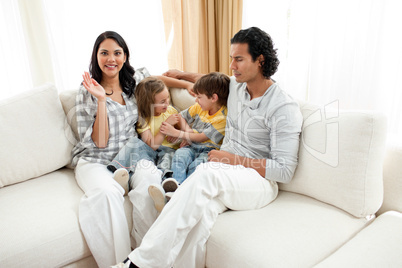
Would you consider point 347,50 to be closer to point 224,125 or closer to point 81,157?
point 224,125

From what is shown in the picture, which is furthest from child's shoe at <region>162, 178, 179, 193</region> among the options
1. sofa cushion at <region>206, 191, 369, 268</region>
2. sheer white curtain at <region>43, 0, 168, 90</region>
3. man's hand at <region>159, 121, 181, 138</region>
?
sheer white curtain at <region>43, 0, 168, 90</region>

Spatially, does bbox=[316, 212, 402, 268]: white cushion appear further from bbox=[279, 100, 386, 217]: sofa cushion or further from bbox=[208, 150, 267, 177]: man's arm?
bbox=[208, 150, 267, 177]: man's arm

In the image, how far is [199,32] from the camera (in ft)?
11.0

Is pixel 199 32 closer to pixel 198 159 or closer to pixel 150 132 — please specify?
pixel 150 132

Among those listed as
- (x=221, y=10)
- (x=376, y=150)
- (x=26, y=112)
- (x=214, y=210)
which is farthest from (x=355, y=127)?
(x=221, y=10)

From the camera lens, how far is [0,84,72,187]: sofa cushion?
1664 mm

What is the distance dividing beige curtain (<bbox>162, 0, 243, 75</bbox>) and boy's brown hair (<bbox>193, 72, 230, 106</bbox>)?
156cm

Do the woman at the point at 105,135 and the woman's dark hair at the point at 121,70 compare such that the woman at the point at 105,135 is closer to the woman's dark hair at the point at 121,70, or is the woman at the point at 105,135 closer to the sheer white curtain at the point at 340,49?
the woman's dark hair at the point at 121,70

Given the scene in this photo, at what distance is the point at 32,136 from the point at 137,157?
24.0 inches

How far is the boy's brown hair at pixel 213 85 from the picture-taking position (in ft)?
5.65

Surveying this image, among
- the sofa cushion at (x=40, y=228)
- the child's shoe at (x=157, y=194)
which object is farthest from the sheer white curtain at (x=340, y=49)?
the sofa cushion at (x=40, y=228)

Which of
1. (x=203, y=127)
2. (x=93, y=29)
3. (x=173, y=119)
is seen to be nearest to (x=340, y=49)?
(x=203, y=127)

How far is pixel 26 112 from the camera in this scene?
68.4 inches

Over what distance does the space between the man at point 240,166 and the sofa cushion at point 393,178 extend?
402mm
